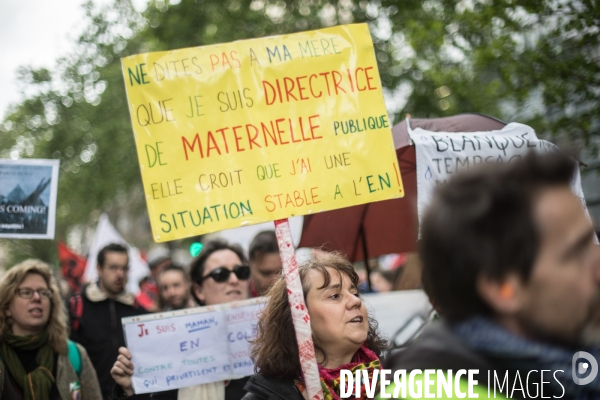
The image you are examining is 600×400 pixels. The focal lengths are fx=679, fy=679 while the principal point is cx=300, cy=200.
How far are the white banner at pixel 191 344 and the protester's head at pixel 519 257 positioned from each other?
295cm

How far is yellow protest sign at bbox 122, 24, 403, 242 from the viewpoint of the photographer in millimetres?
3307

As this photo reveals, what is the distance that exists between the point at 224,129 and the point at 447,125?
6.16 feet

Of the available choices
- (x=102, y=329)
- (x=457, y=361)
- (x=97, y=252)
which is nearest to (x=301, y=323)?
(x=457, y=361)

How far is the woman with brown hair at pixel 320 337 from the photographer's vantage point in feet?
9.53

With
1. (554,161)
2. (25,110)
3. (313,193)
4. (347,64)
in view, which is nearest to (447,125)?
(347,64)

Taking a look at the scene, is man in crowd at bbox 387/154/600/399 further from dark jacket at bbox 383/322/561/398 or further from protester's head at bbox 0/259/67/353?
protester's head at bbox 0/259/67/353

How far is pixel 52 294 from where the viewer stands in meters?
4.44

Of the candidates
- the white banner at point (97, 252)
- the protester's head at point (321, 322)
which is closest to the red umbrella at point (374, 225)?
the protester's head at point (321, 322)

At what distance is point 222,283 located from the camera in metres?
4.49

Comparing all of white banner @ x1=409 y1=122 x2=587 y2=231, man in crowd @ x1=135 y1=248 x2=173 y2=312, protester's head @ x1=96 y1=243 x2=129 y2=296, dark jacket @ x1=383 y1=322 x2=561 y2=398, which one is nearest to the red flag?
man in crowd @ x1=135 y1=248 x2=173 y2=312

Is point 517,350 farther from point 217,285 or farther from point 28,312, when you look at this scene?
point 28,312

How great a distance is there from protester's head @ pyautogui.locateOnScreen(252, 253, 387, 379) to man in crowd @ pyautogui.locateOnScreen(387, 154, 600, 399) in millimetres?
1632

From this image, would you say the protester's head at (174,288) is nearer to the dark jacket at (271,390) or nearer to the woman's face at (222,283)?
the woman's face at (222,283)

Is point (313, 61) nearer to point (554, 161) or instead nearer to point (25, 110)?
point (554, 161)
